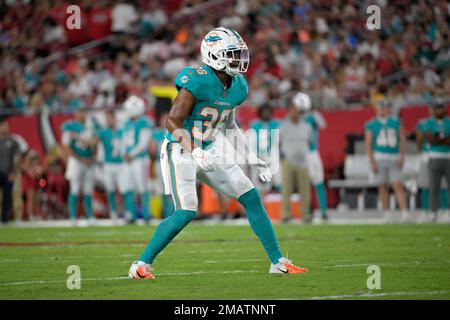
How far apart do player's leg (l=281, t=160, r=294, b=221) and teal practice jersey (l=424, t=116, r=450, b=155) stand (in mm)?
2219

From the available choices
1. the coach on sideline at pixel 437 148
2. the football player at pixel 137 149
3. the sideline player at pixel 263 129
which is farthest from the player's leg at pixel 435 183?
the football player at pixel 137 149

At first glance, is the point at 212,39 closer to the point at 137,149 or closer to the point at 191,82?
the point at 191,82

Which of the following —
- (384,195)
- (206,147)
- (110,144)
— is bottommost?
(384,195)

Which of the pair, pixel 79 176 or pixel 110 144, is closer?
pixel 79 176

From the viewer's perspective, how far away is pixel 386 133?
14.5 meters

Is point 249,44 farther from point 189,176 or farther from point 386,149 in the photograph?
point 189,176

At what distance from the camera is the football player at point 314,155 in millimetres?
14773

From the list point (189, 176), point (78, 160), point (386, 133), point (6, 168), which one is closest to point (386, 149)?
point (386, 133)

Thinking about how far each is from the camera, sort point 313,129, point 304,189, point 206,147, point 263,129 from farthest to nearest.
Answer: point 263,129, point 313,129, point 304,189, point 206,147

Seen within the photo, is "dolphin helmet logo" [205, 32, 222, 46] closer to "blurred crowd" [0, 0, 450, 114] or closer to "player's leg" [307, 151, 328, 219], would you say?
"player's leg" [307, 151, 328, 219]

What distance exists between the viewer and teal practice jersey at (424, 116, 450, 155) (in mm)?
13938

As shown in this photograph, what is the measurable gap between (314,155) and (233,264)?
727 cm

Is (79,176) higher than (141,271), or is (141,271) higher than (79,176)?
(79,176)

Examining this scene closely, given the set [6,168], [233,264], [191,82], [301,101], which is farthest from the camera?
[6,168]
